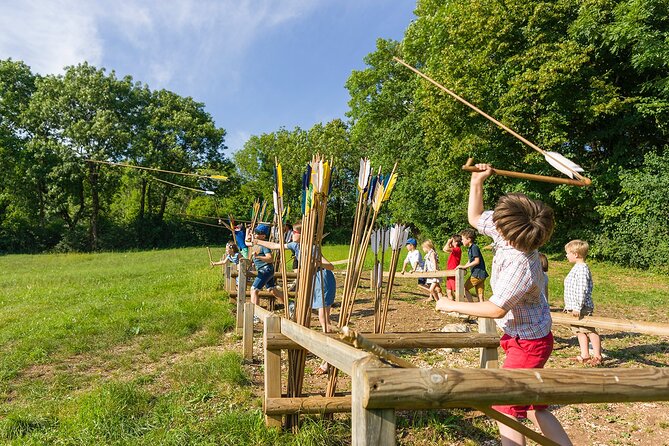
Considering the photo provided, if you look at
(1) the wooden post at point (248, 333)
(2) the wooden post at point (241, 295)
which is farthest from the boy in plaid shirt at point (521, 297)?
(2) the wooden post at point (241, 295)

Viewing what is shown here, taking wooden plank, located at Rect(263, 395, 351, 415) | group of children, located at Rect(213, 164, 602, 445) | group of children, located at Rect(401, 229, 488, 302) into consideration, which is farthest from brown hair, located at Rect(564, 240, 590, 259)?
wooden plank, located at Rect(263, 395, 351, 415)

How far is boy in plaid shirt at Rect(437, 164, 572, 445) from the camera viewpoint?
2.46 metres

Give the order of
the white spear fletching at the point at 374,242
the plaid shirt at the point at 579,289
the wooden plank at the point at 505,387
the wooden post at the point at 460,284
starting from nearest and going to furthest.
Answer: the wooden plank at the point at 505,387 → the white spear fletching at the point at 374,242 → the plaid shirt at the point at 579,289 → the wooden post at the point at 460,284

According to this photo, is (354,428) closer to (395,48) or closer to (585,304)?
(585,304)

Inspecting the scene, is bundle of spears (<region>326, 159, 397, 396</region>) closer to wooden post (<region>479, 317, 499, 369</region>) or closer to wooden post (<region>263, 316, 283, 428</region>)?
wooden post (<region>263, 316, 283, 428</region>)

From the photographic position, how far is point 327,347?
264 cm

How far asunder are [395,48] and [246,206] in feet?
77.5

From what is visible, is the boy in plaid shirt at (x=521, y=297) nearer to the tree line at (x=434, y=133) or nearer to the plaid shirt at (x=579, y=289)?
the plaid shirt at (x=579, y=289)

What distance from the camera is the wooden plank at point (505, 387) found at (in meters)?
1.60

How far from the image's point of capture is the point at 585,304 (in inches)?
218

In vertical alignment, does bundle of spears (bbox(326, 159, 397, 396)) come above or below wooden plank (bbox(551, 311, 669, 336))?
above

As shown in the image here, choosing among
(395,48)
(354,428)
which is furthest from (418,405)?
(395,48)

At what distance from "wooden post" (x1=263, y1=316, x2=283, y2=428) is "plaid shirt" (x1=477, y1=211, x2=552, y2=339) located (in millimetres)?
1828

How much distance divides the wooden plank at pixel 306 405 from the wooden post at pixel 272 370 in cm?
13
